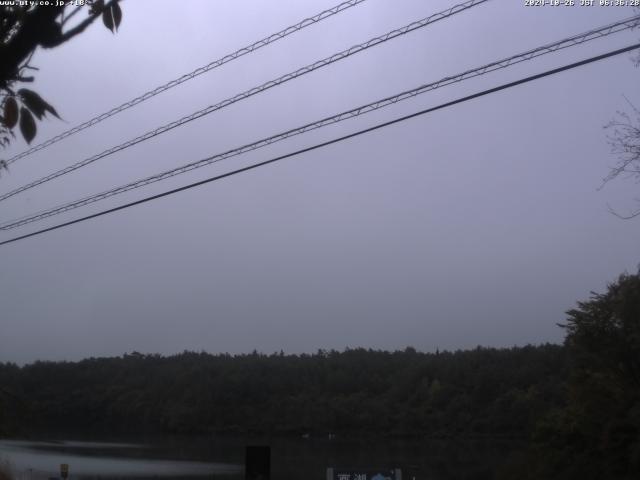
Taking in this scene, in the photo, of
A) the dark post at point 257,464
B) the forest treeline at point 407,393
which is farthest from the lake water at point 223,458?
the dark post at point 257,464

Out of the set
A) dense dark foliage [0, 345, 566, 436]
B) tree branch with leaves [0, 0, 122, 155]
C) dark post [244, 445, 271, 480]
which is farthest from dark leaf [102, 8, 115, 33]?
dense dark foliage [0, 345, 566, 436]

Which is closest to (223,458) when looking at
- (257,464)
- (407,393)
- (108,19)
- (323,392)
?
(407,393)

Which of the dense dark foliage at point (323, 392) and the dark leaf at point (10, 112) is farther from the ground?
the dense dark foliage at point (323, 392)

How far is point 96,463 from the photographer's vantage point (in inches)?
1647

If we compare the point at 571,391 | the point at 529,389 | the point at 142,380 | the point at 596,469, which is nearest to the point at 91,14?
the point at 596,469

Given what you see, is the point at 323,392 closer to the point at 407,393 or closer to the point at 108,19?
the point at 407,393

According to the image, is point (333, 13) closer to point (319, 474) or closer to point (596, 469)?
point (596, 469)

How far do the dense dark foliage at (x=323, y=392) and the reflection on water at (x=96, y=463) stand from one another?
2.49 m

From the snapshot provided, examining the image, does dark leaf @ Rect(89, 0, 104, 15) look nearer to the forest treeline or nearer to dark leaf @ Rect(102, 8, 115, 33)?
dark leaf @ Rect(102, 8, 115, 33)

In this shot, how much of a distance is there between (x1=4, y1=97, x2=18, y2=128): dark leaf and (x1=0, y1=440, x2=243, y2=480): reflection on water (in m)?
28.7

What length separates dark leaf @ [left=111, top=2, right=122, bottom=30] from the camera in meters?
3.71

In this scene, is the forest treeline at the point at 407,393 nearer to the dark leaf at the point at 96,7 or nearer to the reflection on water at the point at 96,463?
the reflection on water at the point at 96,463

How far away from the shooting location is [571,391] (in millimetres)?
27031

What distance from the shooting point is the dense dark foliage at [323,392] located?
206 feet
